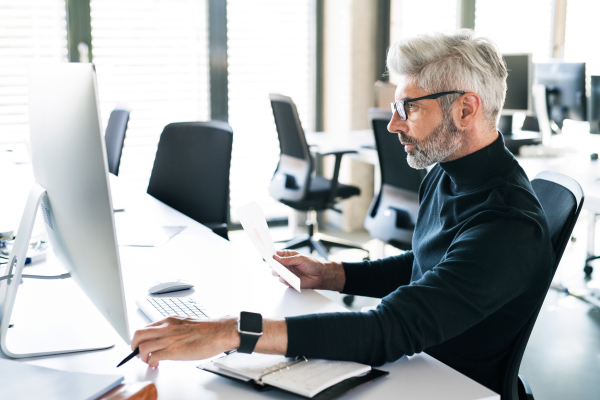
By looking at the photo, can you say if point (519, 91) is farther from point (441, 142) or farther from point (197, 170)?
point (441, 142)

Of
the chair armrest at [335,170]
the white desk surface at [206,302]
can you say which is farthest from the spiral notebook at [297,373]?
the chair armrest at [335,170]

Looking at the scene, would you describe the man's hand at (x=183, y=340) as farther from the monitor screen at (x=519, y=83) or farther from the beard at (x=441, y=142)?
the monitor screen at (x=519, y=83)

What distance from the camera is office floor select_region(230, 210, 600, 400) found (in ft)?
7.52

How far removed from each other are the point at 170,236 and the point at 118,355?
84cm

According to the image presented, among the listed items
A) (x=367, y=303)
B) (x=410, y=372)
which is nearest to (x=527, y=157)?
(x=367, y=303)

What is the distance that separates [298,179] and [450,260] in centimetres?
259

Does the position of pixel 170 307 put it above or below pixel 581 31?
below

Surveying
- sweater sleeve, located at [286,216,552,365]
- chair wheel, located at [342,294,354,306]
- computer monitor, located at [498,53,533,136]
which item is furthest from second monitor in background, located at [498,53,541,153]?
sweater sleeve, located at [286,216,552,365]

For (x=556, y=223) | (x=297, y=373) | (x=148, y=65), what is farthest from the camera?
(x=148, y=65)

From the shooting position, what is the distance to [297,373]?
99 cm

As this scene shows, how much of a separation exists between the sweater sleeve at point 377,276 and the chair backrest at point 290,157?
6.67ft

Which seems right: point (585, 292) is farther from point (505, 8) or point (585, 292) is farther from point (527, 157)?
point (505, 8)

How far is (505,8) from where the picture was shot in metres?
5.27

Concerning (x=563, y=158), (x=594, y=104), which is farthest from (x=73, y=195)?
(x=594, y=104)
